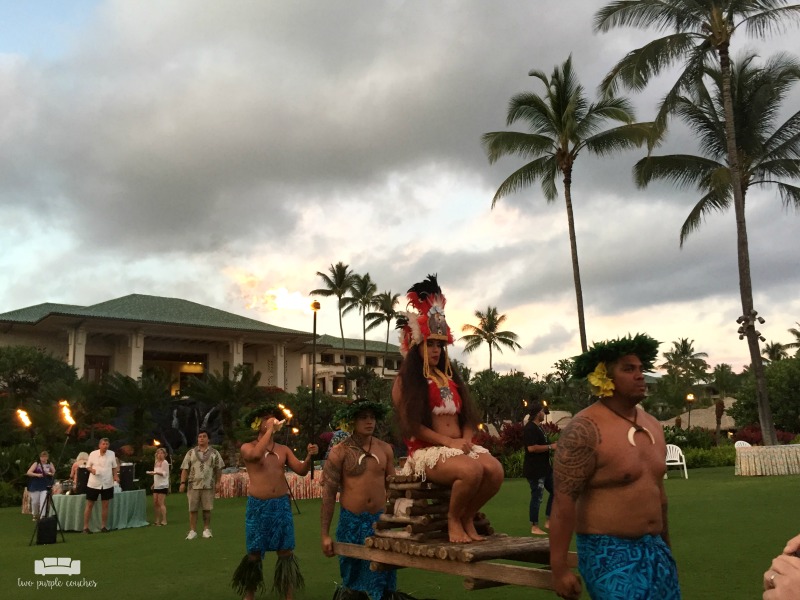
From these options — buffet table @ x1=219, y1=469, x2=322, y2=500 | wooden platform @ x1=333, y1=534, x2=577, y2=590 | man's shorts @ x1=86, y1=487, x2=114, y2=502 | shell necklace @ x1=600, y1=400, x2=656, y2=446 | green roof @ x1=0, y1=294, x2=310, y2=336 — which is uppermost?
green roof @ x1=0, y1=294, x2=310, y2=336

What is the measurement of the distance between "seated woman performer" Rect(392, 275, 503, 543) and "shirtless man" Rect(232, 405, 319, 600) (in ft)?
8.08

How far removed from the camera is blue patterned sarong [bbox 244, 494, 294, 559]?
6.46 meters

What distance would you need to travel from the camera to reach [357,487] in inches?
212

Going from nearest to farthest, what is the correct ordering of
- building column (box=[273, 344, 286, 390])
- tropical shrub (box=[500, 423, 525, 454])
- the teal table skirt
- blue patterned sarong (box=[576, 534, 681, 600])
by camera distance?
blue patterned sarong (box=[576, 534, 681, 600]) → the teal table skirt → tropical shrub (box=[500, 423, 525, 454]) → building column (box=[273, 344, 286, 390])

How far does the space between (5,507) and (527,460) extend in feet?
58.0

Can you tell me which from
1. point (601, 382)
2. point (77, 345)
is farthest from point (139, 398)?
point (601, 382)

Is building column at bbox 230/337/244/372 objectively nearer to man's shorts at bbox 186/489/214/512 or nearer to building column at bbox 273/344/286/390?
building column at bbox 273/344/286/390

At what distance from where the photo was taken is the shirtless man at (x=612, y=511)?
2896 mm

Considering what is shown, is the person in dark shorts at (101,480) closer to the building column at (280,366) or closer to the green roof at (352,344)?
the building column at (280,366)

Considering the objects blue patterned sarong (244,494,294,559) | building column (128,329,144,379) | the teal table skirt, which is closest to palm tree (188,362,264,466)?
building column (128,329,144,379)

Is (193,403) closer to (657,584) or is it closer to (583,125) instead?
(583,125)

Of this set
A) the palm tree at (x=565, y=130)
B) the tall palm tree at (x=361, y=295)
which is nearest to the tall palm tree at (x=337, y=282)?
the tall palm tree at (x=361, y=295)

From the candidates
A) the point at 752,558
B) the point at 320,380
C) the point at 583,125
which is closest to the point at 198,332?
the point at 320,380

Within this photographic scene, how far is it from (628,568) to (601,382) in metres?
0.79
